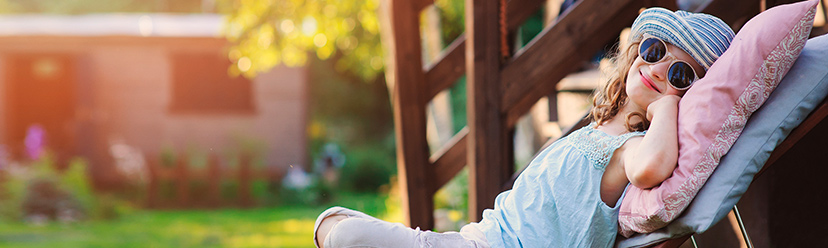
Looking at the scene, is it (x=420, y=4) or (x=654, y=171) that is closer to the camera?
(x=654, y=171)

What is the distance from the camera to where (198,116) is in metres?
11.4

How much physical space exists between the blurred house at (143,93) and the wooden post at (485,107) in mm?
8041

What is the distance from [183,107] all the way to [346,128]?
2.42 m

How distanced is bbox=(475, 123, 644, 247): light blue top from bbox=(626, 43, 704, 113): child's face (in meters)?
0.09

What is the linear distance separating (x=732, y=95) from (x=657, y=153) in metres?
0.19

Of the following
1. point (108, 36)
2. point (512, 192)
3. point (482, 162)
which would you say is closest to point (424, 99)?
point (482, 162)

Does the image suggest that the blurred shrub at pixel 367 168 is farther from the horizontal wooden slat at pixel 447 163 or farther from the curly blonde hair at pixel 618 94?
the curly blonde hair at pixel 618 94

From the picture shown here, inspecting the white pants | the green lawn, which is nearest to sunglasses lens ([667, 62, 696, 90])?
the white pants

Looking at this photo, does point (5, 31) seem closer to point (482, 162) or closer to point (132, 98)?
point (132, 98)

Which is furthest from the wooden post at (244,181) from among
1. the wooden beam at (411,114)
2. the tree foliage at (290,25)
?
the wooden beam at (411,114)

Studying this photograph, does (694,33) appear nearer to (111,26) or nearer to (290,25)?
(290,25)

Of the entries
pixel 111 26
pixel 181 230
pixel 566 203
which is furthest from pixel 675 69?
pixel 111 26

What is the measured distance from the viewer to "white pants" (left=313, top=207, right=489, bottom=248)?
1.83 metres

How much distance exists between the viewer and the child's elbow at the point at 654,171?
1.66 meters
